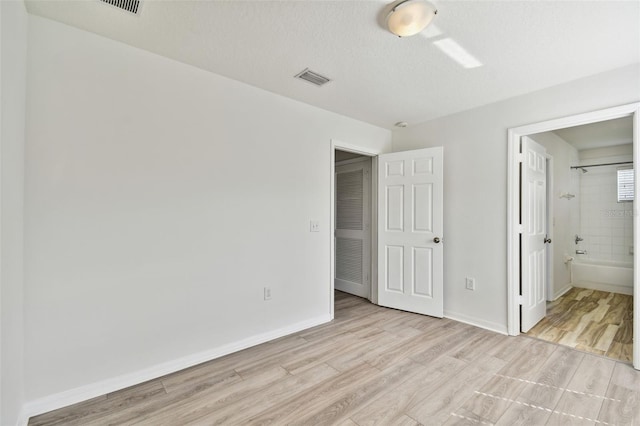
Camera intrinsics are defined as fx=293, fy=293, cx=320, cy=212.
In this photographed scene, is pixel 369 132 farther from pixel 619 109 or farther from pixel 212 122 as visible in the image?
pixel 619 109

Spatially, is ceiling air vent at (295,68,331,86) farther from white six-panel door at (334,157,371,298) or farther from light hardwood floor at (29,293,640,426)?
light hardwood floor at (29,293,640,426)

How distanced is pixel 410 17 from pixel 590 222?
5.37 meters

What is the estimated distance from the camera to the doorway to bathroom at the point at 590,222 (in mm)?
3908

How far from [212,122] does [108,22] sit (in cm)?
89

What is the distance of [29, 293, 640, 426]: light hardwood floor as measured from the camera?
5.80ft

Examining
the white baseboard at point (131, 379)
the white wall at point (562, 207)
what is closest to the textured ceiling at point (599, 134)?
the white wall at point (562, 207)

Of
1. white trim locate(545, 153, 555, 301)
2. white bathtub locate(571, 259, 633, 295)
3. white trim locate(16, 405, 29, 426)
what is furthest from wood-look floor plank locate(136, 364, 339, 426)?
white bathtub locate(571, 259, 633, 295)

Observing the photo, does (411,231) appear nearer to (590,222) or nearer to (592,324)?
(592,324)

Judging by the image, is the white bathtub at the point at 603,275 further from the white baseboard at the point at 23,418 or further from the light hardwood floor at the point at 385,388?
the white baseboard at the point at 23,418

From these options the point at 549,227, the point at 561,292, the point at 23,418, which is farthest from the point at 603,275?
the point at 23,418

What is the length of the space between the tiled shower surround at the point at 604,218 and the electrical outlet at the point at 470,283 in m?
3.13

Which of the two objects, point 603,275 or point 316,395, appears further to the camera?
point 603,275

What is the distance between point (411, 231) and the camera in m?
3.63

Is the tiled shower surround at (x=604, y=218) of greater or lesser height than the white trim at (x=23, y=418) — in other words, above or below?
above
